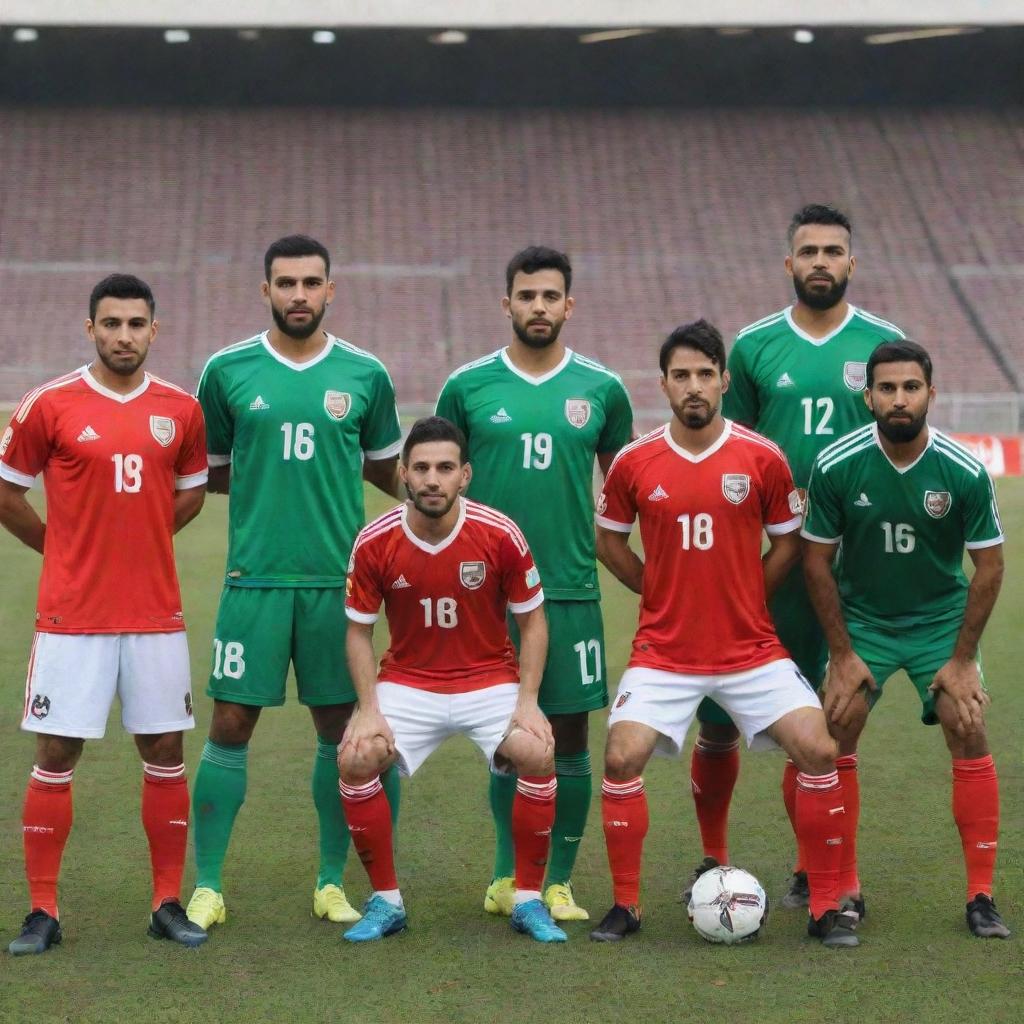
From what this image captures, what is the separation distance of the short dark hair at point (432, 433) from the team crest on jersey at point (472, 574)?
0.35m

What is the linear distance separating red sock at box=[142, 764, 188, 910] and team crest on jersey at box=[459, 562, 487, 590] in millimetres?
1124

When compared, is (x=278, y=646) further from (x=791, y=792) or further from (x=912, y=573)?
(x=912, y=573)

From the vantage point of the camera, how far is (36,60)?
2838 cm

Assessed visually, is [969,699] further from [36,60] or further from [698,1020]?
[36,60]

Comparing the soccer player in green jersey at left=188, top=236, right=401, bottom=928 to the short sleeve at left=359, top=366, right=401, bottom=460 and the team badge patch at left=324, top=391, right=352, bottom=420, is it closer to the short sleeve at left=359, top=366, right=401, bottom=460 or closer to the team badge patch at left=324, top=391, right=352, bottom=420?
the team badge patch at left=324, top=391, right=352, bottom=420

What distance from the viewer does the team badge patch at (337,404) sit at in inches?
212

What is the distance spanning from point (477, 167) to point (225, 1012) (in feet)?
81.1

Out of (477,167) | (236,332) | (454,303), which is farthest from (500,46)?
(236,332)

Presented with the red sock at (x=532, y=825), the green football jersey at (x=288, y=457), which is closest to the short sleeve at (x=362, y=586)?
the green football jersey at (x=288, y=457)

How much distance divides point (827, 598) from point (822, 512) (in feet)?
0.93

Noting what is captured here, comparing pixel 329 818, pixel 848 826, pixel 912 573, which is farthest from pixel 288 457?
pixel 848 826

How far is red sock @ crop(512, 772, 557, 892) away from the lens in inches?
203

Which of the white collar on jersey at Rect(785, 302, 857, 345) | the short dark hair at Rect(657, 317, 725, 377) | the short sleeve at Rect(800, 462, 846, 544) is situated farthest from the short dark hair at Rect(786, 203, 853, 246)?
the short sleeve at Rect(800, 462, 846, 544)

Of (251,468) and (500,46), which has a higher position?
(500,46)
